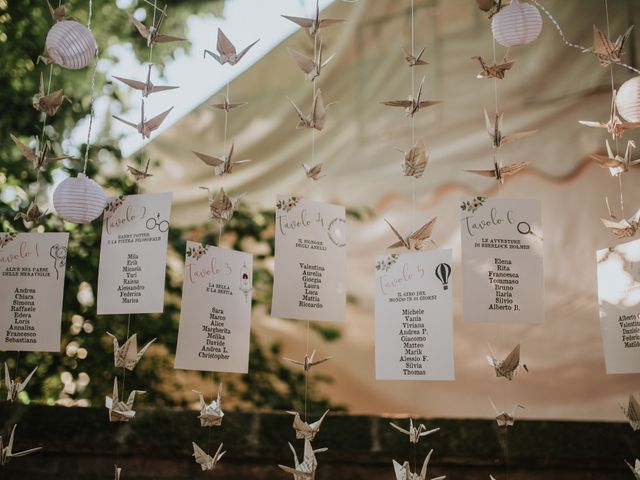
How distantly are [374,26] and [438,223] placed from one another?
0.74 meters

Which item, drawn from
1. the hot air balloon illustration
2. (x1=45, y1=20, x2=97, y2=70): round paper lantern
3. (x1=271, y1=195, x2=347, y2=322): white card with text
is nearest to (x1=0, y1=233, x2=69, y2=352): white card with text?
(x1=45, y1=20, x2=97, y2=70): round paper lantern

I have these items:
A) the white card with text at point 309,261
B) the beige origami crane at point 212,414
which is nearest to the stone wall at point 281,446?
the beige origami crane at point 212,414

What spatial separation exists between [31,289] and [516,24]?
114cm

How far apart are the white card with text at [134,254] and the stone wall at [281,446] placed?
385 millimetres

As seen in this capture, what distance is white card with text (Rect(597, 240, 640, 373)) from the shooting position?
1487mm

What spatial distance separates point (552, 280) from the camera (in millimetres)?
2410

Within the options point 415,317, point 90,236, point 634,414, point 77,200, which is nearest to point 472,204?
point 415,317

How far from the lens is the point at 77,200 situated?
4.96 feet

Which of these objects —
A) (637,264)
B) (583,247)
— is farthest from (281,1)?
(637,264)

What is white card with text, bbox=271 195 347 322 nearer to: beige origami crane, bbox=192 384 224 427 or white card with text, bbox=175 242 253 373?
white card with text, bbox=175 242 253 373

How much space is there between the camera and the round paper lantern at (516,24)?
4.91 ft

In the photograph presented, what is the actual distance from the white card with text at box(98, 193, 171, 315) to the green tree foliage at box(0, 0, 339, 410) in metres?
0.65

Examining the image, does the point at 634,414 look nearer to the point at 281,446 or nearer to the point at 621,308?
the point at 621,308

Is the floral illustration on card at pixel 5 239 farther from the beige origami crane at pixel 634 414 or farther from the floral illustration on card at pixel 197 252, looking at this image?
the beige origami crane at pixel 634 414
